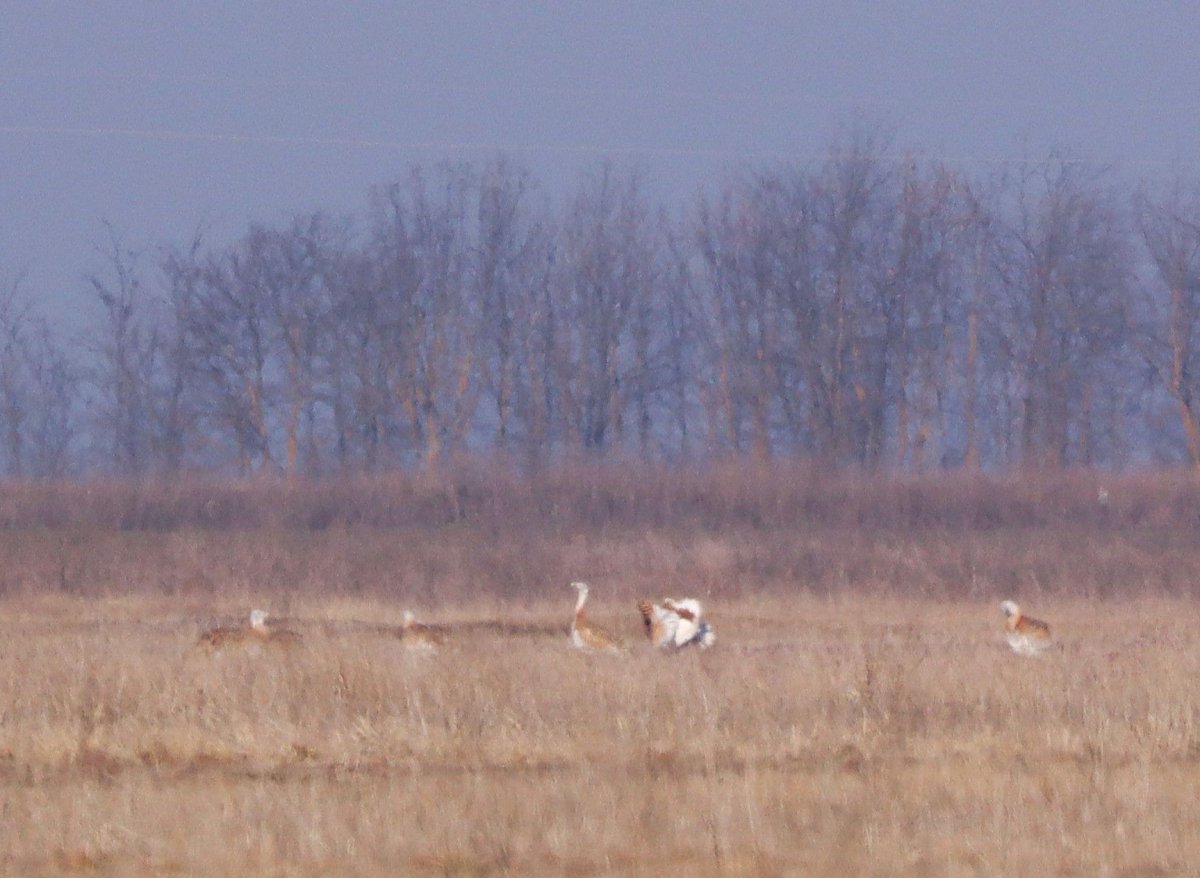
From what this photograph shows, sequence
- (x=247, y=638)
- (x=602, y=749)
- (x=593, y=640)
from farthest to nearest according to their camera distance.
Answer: (x=593, y=640) < (x=247, y=638) < (x=602, y=749)

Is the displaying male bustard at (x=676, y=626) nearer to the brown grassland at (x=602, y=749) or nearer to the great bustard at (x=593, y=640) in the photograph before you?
the brown grassland at (x=602, y=749)

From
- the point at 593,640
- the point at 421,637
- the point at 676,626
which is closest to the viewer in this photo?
the point at 421,637

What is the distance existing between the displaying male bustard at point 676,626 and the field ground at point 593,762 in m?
2.65

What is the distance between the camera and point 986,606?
1087 inches

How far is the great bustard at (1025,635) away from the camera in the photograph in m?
17.3

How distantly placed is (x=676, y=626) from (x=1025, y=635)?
3952 millimetres

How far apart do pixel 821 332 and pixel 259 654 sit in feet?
114

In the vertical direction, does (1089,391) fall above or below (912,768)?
below

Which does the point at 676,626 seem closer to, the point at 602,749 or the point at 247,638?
the point at 247,638

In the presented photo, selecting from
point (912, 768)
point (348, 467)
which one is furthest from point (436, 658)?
point (348, 467)

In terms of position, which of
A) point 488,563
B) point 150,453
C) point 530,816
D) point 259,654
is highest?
point 530,816

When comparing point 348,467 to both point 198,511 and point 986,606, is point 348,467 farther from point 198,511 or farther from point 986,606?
point 986,606

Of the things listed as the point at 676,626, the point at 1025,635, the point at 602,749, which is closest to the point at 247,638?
the point at 676,626

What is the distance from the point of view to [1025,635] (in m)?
17.8
